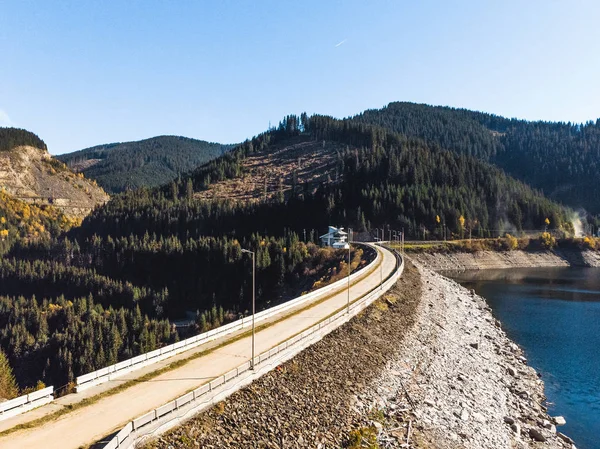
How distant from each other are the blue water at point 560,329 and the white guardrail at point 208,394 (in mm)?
22861

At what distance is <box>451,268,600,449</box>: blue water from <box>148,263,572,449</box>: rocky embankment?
7.95 feet

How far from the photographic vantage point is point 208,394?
2827cm

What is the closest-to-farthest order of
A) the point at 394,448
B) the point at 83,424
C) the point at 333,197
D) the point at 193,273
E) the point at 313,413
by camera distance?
the point at 83,424 < the point at 394,448 < the point at 313,413 < the point at 193,273 < the point at 333,197

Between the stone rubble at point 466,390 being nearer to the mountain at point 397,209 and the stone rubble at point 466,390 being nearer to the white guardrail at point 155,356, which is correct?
the white guardrail at point 155,356

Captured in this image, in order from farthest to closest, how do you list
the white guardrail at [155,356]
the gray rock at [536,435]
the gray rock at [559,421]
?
the gray rock at [559,421] → the gray rock at [536,435] → the white guardrail at [155,356]

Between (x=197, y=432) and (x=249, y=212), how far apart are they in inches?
6397

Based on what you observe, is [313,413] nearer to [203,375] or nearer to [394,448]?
[394,448]

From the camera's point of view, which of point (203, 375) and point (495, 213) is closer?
point (203, 375)

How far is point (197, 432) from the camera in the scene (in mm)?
25203

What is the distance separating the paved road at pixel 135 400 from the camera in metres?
22.7

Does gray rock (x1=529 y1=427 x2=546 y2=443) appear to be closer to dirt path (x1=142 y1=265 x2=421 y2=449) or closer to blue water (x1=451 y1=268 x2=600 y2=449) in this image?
blue water (x1=451 y1=268 x2=600 y2=449)

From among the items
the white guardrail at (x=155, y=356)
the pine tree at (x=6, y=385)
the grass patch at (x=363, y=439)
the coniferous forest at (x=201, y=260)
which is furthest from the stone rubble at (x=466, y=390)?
the coniferous forest at (x=201, y=260)

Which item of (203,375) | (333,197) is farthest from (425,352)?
(333,197)

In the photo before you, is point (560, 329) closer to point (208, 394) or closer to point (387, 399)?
point (387, 399)
